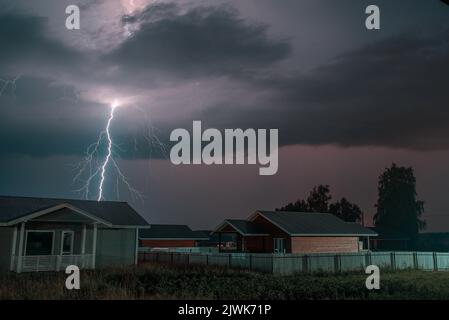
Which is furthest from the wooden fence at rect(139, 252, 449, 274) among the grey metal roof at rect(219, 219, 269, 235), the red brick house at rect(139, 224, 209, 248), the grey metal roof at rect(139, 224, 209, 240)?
the grey metal roof at rect(139, 224, 209, 240)

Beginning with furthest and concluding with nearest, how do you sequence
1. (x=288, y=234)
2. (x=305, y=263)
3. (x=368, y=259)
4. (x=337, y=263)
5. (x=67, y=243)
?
(x=288, y=234), (x=368, y=259), (x=337, y=263), (x=305, y=263), (x=67, y=243)

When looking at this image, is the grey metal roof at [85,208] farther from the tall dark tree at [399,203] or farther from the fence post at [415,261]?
the tall dark tree at [399,203]

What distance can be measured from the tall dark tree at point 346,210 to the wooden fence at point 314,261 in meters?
48.3

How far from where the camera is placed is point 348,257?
2909 cm

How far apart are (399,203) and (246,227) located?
46877 mm

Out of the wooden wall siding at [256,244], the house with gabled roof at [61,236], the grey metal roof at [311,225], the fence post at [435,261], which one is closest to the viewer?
the house with gabled roof at [61,236]

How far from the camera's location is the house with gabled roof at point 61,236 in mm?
23531

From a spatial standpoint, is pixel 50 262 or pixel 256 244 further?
pixel 256 244

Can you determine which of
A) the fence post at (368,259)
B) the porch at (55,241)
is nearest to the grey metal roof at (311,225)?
the fence post at (368,259)

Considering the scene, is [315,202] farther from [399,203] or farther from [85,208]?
[85,208]

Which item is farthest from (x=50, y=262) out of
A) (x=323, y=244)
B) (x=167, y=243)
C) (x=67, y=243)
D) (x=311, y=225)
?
(x=167, y=243)

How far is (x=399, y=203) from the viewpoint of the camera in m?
76.2
